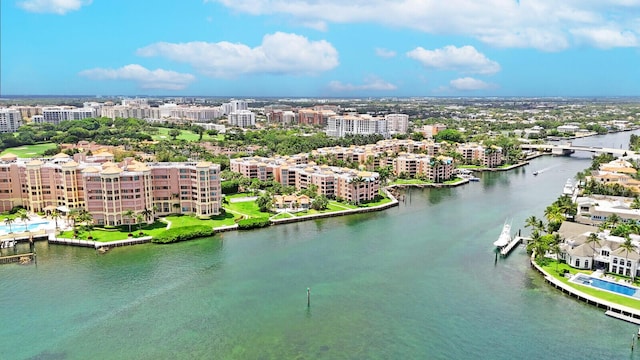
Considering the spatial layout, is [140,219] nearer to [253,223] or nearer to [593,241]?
[253,223]

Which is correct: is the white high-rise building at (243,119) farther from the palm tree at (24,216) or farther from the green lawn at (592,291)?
the green lawn at (592,291)

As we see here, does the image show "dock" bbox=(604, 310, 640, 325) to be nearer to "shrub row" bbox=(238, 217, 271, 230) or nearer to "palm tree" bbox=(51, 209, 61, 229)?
"shrub row" bbox=(238, 217, 271, 230)

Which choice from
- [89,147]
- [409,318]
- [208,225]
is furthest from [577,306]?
[89,147]

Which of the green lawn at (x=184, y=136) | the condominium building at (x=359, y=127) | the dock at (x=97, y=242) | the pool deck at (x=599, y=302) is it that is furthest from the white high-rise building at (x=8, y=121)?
the pool deck at (x=599, y=302)

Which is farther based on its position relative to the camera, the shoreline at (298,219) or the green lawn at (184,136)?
the green lawn at (184,136)

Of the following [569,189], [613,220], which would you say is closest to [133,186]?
[613,220]

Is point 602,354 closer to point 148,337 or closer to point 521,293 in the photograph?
point 521,293
